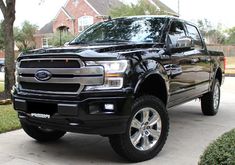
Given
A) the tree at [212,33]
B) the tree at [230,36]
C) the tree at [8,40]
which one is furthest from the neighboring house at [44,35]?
the tree at [8,40]

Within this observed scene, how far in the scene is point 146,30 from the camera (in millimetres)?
6094

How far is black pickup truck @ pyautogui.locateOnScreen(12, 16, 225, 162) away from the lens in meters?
4.58

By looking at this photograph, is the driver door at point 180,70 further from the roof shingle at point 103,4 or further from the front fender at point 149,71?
the roof shingle at point 103,4

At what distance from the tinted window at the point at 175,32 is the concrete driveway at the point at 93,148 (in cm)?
152

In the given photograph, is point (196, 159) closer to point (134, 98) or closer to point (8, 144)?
point (134, 98)

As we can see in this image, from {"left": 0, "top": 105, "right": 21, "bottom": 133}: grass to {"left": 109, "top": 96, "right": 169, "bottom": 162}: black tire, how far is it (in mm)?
2568

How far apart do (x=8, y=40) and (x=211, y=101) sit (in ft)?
18.2

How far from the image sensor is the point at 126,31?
20.2 feet

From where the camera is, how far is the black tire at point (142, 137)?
477 cm

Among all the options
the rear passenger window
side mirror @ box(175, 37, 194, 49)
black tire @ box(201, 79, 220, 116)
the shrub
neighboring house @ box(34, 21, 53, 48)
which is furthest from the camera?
neighboring house @ box(34, 21, 53, 48)

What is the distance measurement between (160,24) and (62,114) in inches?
93.5

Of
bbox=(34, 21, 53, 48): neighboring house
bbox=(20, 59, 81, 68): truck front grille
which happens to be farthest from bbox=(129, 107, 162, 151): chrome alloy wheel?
bbox=(34, 21, 53, 48): neighboring house

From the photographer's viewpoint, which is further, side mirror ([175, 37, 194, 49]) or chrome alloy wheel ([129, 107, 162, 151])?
side mirror ([175, 37, 194, 49])

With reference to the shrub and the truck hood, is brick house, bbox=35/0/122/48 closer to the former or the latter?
the truck hood
